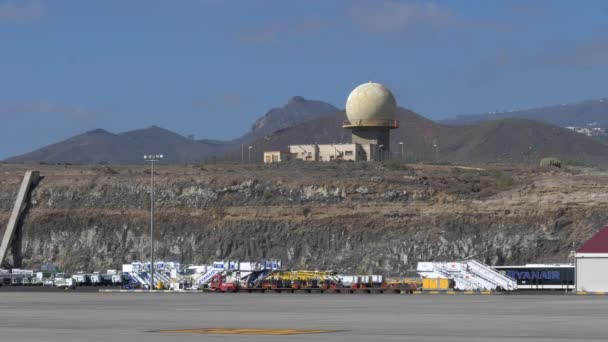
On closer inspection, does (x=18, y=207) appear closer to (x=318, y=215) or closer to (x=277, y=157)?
(x=318, y=215)

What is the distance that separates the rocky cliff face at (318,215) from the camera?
404ft

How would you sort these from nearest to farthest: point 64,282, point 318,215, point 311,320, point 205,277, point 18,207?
point 311,320, point 205,277, point 64,282, point 318,215, point 18,207

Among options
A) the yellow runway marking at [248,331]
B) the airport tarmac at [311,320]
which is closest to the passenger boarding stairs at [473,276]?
the airport tarmac at [311,320]

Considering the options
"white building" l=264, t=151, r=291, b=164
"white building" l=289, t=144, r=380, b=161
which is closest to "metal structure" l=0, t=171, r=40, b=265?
"white building" l=264, t=151, r=291, b=164

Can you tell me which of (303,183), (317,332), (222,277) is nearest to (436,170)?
(303,183)

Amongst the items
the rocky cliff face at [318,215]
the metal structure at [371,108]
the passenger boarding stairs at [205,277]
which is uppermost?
the metal structure at [371,108]

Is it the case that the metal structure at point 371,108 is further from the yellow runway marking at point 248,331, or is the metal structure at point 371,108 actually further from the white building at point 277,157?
the yellow runway marking at point 248,331

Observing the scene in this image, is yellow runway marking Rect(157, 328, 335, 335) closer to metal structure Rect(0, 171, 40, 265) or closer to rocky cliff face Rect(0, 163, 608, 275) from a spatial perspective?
rocky cliff face Rect(0, 163, 608, 275)

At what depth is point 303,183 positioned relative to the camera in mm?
142750

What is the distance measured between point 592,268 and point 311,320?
4423 centimetres

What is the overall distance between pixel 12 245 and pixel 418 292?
6849cm

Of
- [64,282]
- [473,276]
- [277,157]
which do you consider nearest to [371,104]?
[277,157]

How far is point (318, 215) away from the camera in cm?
13312

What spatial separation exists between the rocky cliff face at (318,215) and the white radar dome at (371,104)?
652 cm
